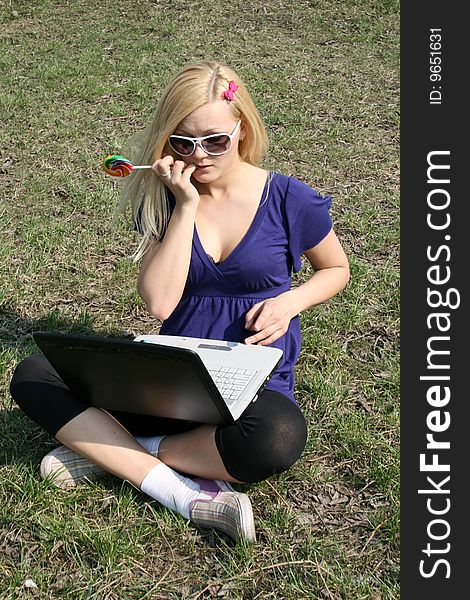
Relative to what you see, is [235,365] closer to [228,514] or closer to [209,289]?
[209,289]

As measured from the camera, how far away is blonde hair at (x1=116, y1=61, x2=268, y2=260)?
9.09 feet

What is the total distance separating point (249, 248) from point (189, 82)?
61 cm

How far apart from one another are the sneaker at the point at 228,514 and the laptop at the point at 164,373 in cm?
25

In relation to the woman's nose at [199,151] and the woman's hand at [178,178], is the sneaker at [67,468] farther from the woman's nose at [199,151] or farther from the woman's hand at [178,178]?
the woman's nose at [199,151]

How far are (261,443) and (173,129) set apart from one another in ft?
3.64

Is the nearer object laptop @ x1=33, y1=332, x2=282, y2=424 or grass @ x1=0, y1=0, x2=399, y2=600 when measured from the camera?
laptop @ x1=33, y1=332, x2=282, y2=424

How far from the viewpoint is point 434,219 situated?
4.14 m

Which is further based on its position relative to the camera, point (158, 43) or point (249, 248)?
point (158, 43)

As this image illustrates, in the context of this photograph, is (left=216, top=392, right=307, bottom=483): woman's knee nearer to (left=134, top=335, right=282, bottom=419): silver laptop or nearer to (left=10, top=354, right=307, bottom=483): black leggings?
(left=10, top=354, right=307, bottom=483): black leggings

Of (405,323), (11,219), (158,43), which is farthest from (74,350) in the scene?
(158,43)

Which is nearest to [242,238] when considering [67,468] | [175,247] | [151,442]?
[175,247]

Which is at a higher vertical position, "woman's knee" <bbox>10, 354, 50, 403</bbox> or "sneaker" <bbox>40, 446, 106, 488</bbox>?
"woman's knee" <bbox>10, 354, 50, 403</bbox>

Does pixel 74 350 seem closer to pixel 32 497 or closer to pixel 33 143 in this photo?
→ pixel 32 497

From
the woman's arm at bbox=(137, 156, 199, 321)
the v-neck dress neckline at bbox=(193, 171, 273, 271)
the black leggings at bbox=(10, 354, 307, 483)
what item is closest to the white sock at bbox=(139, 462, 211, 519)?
the black leggings at bbox=(10, 354, 307, 483)
